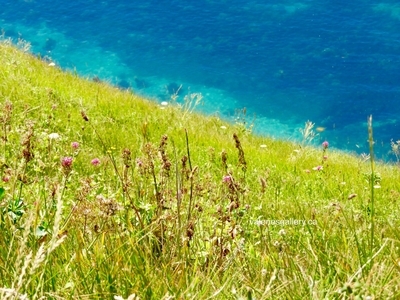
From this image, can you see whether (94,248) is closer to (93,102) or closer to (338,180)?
(338,180)

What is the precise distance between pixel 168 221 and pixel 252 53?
62.6 ft

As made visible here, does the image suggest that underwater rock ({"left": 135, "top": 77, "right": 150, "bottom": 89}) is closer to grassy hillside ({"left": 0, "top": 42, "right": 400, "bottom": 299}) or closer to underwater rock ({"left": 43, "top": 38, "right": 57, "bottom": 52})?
underwater rock ({"left": 43, "top": 38, "right": 57, "bottom": 52})

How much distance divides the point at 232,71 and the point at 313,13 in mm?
4976

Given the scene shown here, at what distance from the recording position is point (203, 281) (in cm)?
226

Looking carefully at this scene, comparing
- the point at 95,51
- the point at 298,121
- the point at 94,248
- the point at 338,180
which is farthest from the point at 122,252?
the point at 95,51

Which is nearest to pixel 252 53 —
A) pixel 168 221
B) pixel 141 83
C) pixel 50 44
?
pixel 141 83

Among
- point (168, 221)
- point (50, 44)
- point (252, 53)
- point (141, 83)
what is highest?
point (252, 53)

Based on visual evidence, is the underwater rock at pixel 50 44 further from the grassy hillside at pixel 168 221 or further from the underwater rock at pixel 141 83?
the grassy hillside at pixel 168 221

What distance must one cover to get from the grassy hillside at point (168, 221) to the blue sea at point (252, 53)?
10517 mm

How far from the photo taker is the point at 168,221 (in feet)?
9.77

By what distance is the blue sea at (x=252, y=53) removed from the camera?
63.5 feet

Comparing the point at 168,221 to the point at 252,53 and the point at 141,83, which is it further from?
the point at 252,53

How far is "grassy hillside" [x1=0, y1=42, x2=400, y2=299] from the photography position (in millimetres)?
2098

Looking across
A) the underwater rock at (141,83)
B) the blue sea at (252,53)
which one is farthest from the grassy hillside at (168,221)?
the underwater rock at (141,83)
